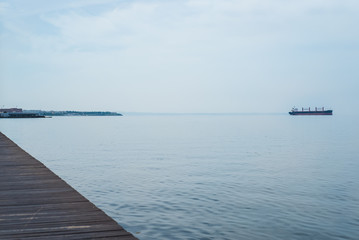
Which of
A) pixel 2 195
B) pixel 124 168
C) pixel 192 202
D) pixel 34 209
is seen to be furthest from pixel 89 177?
pixel 34 209

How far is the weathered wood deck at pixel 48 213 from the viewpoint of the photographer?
4.89 meters

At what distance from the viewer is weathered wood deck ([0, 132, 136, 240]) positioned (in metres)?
4.89

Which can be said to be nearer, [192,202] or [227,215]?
[227,215]

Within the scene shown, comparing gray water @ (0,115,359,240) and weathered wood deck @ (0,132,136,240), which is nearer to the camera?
weathered wood deck @ (0,132,136,240)

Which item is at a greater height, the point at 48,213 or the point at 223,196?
the point at 48,213

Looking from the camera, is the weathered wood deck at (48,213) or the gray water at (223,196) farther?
the gray water at (223,196)

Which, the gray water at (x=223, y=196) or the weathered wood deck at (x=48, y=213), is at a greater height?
the weathered wood deck at (x=48, y=213)

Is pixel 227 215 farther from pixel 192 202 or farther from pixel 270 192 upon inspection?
pixel 270 192

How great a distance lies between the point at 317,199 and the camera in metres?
15.1

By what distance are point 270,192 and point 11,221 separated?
12.8 metres

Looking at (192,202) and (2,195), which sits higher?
(2,195)

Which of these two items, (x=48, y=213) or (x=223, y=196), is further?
(x=223, y=196)

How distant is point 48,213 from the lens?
5973 millimetres

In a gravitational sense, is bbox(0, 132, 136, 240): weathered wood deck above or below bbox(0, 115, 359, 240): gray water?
above
